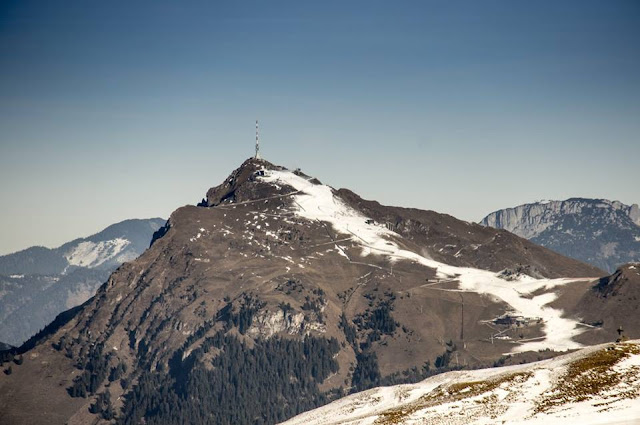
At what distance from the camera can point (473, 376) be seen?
19888 centimetres

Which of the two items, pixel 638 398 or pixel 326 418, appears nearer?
pixel 638 398

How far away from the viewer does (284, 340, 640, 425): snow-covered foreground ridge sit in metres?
124

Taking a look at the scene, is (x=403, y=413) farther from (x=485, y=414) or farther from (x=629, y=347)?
(x=629, y=347)

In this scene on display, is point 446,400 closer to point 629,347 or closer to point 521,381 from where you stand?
point 521,381

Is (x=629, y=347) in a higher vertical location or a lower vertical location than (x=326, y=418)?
higher

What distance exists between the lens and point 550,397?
139 metres

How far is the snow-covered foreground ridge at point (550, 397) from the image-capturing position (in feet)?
408

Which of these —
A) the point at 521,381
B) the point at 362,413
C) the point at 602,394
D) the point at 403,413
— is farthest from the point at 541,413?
the point at 362,413

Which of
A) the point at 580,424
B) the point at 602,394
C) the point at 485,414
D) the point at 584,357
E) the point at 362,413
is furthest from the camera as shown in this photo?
the point at 362,413

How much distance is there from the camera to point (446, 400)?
160 meters

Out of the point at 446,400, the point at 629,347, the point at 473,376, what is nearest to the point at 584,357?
the point at 629,347

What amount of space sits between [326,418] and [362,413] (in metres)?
11.3

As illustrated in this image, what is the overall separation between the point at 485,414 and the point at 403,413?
2092cm

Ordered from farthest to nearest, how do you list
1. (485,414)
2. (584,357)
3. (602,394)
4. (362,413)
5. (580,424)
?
(362,413), (584,357), (485,414), (602,394), (580,424)
